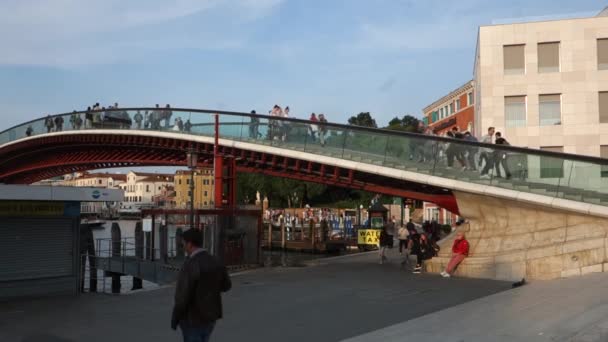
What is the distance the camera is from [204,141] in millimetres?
28625

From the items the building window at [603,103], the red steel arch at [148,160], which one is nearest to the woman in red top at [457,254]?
the red steel arch at [148,160]

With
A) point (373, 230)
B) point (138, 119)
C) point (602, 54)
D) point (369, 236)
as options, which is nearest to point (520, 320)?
point (602, 54)

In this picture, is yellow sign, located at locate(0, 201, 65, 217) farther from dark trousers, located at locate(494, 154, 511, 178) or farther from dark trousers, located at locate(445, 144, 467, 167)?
dark trousers, located at locate(494, 154, 511, 178)

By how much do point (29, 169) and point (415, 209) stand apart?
1733 inches

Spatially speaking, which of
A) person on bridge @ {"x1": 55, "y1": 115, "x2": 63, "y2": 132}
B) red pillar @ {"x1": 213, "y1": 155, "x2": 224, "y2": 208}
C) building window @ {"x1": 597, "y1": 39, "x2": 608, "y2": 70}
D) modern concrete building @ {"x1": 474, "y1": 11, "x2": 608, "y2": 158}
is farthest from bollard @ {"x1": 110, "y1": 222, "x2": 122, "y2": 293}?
building window @ {"x1": 597, "y1": 39, "x2": 608, "y2": 70}

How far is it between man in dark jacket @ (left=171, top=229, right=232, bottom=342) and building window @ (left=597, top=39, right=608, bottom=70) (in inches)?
1015

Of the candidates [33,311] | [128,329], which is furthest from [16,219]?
[128,329]

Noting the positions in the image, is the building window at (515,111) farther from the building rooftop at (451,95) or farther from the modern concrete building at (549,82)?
the building rooftop at (451,95)

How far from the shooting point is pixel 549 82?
91.9 ft

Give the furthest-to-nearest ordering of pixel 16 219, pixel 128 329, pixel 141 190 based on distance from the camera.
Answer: pixel 141 190 < pixel 16 219 < pixel 128 329

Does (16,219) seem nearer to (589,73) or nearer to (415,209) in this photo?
(589,73)

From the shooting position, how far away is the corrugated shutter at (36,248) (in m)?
14.2

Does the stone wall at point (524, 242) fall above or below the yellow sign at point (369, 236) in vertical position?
above

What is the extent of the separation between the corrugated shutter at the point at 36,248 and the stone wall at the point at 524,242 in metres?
9.97
